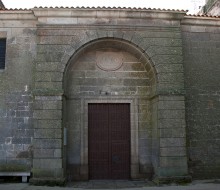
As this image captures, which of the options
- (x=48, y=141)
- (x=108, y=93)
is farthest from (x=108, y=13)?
(x=48, y=141)

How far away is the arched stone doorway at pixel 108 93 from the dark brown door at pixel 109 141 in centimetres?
13

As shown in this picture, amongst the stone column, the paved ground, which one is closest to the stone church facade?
the stone column

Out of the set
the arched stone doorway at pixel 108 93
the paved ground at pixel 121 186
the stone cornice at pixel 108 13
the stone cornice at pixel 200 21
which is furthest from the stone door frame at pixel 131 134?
the stone cornice at pixel 200 21

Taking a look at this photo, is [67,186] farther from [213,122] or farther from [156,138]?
[213,122]

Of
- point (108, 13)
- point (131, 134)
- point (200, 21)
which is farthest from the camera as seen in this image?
point (200, 21)

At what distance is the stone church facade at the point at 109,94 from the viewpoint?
28.8ft

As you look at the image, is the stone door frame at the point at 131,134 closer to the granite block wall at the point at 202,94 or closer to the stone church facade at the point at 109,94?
the stone church facade at the point at 109,94

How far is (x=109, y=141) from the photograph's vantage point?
9.56 metres

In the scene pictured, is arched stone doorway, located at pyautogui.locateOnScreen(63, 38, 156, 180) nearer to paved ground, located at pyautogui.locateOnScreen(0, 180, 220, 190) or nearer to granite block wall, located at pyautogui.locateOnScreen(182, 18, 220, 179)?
paved ground, located at pyautogui.locateOnScreen(0, 180, 220, 190)

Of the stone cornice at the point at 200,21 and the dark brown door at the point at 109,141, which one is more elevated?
the stone cornice at the point at 200,21

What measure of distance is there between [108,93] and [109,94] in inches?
1.8

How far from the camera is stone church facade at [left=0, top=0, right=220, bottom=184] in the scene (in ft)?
28.8

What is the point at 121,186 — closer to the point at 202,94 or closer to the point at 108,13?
the point at 202,94

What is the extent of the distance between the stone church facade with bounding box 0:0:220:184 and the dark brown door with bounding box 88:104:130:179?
3 centimetres
